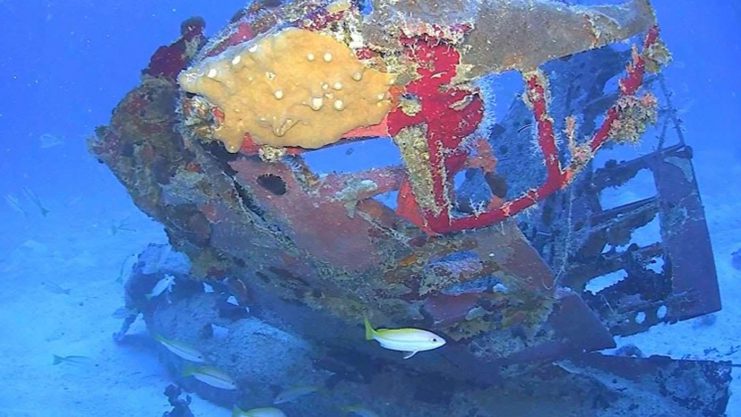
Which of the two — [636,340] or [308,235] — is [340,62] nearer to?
[308,235]

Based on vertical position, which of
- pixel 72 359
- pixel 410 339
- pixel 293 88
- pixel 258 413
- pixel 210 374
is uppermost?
pixel 293 88

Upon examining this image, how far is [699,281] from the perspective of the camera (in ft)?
18.6

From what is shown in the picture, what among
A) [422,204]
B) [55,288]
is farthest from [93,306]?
[422,204]

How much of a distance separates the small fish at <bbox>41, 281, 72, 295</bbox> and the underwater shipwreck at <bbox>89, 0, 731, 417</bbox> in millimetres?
6385

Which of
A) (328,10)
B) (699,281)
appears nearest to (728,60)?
(699,281)

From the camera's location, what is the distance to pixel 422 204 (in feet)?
12.1

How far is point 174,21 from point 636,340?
359 feet

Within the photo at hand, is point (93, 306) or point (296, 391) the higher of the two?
point (296, 391)

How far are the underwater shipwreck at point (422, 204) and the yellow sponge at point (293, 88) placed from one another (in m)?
0.01

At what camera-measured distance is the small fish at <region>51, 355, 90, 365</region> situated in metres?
9.54

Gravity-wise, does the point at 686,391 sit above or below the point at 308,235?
below

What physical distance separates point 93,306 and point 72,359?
329 centimetres

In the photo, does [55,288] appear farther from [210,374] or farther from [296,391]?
[296,391]

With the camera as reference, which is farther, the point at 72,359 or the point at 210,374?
the point at 72,359
